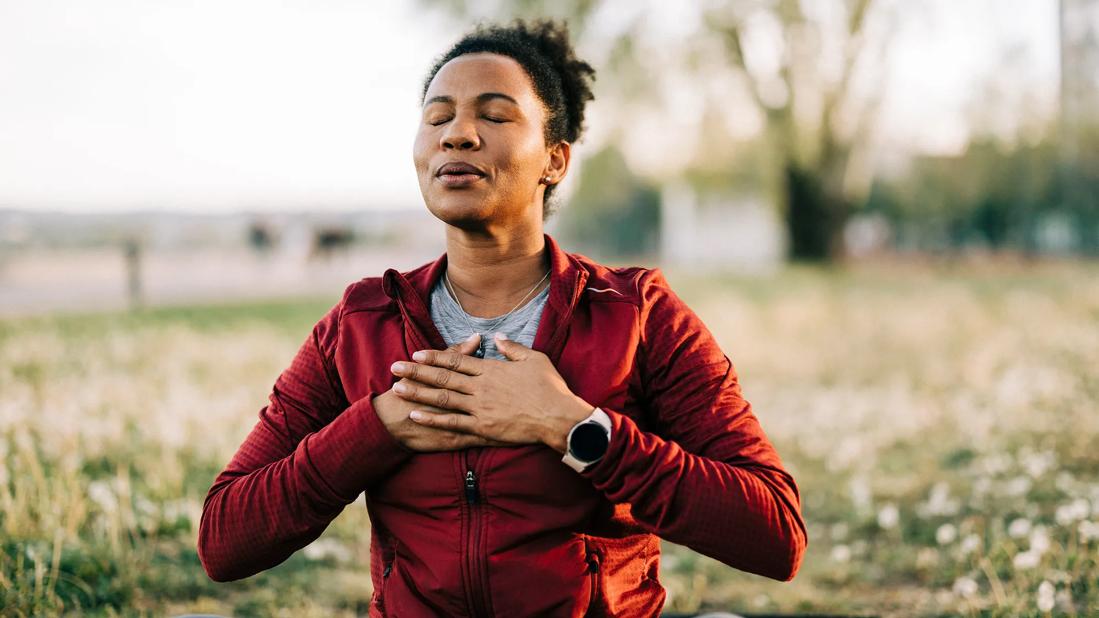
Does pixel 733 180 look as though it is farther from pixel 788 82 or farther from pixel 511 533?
pixel 511 533

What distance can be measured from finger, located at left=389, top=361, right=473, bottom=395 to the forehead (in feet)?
2.19

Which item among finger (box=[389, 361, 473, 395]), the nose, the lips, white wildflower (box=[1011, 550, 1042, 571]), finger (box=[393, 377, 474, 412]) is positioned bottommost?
white wildflower (box=[1011, 550, 1042, 571])

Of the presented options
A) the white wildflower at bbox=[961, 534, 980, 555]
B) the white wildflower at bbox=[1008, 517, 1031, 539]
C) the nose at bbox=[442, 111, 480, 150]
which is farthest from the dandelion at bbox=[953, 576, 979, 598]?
the nose at bbox=[442, 111, 480, 150]

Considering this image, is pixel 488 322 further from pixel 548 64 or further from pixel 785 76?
pixel 785 76

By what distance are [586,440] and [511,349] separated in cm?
28

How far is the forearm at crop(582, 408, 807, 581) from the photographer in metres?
2.03

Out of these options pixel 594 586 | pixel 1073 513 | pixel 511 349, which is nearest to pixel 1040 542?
pixel 1073 513

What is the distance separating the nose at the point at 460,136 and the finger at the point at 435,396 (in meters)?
0.57

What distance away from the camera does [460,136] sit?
7.39 feet

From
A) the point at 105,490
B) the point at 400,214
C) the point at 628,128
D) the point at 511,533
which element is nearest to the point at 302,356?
the point at 511,533

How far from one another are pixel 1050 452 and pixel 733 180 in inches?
795

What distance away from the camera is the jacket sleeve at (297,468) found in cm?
213

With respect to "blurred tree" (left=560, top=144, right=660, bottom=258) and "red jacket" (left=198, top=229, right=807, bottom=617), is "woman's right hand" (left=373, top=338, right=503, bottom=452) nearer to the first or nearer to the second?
"red jacket" (left=198, top=229, right=807, bottom=617)

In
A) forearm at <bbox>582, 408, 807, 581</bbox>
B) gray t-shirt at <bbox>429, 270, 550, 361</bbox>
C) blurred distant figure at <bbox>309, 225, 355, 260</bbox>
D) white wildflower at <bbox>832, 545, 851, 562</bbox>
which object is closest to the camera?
forearm at <bbox>582, 408, 807, 581</bbox>
